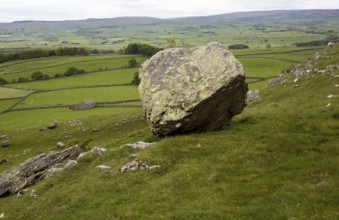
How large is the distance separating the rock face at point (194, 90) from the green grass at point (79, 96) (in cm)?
7865

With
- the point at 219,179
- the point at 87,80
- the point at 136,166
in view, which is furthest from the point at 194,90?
the point at 87,80

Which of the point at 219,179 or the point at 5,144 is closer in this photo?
the point at 219,179

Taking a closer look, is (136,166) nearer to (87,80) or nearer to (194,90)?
(194,90)

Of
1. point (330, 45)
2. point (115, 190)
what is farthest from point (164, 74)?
point (330, 45)

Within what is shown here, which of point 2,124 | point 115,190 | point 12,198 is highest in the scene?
point 115,190

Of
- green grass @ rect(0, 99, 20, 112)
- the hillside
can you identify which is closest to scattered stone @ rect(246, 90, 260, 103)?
the hillside

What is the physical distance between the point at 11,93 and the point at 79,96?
29.6 meters

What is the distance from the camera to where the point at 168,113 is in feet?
103

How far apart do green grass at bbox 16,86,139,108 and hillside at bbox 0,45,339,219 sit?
82.1m

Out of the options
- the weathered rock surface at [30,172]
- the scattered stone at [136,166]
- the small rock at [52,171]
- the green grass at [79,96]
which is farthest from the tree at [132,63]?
the scattered stone at [136,166]

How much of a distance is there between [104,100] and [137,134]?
Result: 71.6 meters

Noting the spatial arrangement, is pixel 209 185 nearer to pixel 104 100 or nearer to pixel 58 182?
pixel 58 182

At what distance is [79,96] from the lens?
4845 inches

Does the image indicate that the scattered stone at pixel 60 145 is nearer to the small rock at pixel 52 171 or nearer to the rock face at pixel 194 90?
the small rock at pixel 52 171
